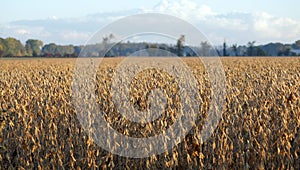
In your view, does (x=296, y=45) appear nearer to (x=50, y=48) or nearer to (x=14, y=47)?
(x=14, y=47)

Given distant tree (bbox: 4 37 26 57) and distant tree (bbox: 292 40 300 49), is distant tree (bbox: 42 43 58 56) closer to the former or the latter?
distant tree (bbox: 4 37 26 57)

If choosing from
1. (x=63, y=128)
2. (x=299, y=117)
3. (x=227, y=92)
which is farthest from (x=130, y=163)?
(x=227, y=92)

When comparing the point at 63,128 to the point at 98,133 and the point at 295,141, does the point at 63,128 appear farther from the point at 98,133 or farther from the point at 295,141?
the point at 295,141

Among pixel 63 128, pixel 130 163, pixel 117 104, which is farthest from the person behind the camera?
pixel 117 104

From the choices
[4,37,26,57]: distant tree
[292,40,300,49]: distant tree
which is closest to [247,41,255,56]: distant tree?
[292,40,300,49]: distant tree

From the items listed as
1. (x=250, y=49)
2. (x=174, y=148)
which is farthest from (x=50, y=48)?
(x=174, y=148)

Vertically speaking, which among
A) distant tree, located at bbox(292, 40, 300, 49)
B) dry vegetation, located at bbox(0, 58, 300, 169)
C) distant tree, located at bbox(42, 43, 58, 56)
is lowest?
dry vegetation, located at bbox(0, 58, 300, 169)

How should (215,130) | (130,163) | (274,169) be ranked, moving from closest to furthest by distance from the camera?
1. (274,169)
2. (130,163)
3. (215,130)

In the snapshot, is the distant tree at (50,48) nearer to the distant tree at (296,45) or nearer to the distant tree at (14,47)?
the distant tree at (14,47)

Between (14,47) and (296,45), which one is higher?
(14,47)

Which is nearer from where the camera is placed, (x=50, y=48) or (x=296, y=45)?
(x=296, y=45)

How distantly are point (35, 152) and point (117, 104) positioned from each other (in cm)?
196

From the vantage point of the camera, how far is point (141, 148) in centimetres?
432

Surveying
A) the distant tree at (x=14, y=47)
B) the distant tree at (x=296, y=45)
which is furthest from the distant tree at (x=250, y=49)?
the distant tree at (x=14, y=47)
